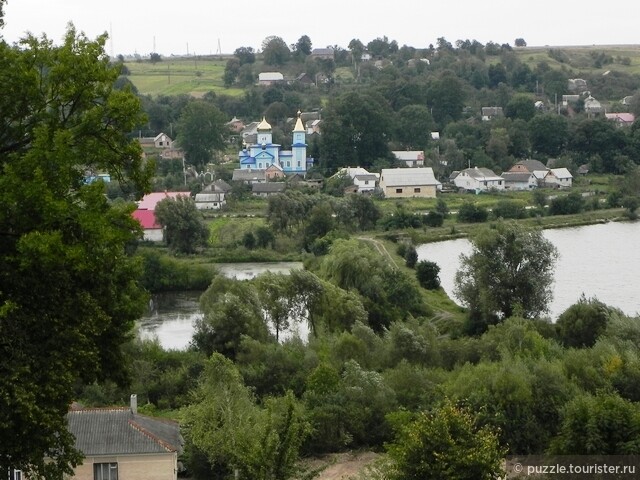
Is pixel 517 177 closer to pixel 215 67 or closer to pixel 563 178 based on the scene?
pixel 563 178

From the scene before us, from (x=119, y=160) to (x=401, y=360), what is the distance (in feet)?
38.1

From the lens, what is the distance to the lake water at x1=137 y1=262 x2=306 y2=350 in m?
26.2

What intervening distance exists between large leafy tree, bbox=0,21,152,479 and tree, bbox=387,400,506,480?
3459 mm

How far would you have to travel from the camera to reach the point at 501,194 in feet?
171

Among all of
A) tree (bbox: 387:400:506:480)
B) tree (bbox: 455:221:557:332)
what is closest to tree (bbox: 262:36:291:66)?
tree (bbox: 455:221:557:332)

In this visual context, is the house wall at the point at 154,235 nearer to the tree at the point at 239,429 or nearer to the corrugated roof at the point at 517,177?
the corrugated roof at the point at 517,177

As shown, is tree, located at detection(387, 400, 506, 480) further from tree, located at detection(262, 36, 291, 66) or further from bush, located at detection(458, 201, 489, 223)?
tree, located at detection(262, 36, 291, 66)

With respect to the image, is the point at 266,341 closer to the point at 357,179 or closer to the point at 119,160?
the point at 119,160

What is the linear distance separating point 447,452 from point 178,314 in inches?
779

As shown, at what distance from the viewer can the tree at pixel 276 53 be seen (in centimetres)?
8738

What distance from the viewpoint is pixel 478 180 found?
53.4 m

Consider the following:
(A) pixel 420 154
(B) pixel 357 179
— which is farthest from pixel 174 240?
(A) pixel 420 154

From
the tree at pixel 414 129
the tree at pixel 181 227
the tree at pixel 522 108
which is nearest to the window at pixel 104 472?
the tree at pixel 181 227

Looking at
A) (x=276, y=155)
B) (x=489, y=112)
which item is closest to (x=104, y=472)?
(x=276, y=155)
